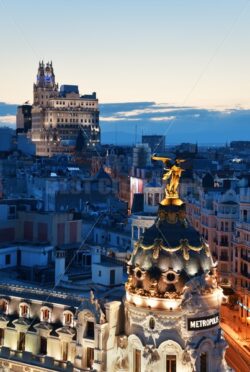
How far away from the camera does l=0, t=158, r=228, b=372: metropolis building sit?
5659 centimetres

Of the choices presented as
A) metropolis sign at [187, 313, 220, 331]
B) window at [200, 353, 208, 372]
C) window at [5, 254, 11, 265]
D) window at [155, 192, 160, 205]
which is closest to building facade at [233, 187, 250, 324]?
window at [155, 192, 160, 205]

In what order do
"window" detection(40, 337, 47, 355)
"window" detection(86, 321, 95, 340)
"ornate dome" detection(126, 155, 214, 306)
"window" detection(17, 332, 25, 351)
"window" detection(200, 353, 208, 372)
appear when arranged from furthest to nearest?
"window" detection(17, 332, 25, 351) → "window" detection(40, 337, 47, 355) → "window" detection(86, 321, 95, 340) → "window" detection(200, 353, 208, 372) → "ornate dome" detection(126, 155, 214, 306)

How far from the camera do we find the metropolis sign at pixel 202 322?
56.4 m

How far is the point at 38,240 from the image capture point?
9419 centimetres

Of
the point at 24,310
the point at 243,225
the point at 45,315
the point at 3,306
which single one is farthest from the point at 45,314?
the point at 243,225

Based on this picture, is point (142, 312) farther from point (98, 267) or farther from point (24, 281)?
point (24, 281)

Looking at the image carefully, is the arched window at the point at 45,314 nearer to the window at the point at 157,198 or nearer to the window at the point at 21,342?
the window at the point at 21,342

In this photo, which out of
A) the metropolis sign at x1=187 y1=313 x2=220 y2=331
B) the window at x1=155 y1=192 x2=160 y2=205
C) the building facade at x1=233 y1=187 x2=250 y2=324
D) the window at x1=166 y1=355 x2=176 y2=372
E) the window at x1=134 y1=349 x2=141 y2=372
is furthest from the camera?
the window at x1=155 y1=192 x2=160 y2=205

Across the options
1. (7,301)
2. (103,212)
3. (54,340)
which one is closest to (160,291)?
(54,340)

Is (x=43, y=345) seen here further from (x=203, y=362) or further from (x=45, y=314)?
(x=203, y=362)

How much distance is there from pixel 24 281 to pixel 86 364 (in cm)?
1934

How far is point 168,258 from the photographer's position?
57.5 m

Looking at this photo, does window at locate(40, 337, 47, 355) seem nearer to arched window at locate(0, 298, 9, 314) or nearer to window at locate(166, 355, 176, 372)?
arched window at locate(0, 298, 9, 314)

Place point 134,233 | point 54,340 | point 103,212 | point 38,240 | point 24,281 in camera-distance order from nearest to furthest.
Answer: point 54,340
point 24,281
point 38,240
point 134,233
point 103,212
